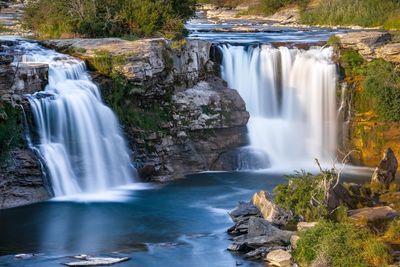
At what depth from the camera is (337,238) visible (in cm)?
1755

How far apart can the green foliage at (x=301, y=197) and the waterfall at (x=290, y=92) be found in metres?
9.64

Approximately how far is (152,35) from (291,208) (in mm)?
13314

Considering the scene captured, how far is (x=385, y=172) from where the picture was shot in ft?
80.7

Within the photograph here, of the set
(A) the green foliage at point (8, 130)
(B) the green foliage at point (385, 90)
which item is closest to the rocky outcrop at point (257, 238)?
(A) the green foliage at point (8, 130)

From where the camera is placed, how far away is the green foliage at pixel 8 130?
23156mm

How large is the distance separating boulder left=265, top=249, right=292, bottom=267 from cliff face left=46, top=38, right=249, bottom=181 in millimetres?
9512

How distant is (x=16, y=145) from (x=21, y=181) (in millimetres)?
1127

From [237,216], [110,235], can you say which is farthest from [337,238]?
[110,235]

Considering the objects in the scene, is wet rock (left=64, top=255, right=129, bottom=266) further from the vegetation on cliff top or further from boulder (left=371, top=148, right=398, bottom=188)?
the vegetation on cliff top

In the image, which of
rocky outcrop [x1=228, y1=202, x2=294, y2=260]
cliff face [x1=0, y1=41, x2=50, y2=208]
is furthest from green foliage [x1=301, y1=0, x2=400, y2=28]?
rocky outcrop [x1=228, y1=202, x2=294, y2=260]

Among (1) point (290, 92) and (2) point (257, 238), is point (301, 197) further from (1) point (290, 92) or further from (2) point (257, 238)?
(1) point (290, 92)

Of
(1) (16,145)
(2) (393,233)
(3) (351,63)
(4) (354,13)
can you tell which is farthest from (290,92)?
(4) (354,13)

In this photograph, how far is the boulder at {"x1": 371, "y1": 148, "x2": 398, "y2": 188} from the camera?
24.3 m

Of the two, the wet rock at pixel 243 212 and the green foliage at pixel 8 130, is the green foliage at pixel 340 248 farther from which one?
the green foliage at pixel 8 130
